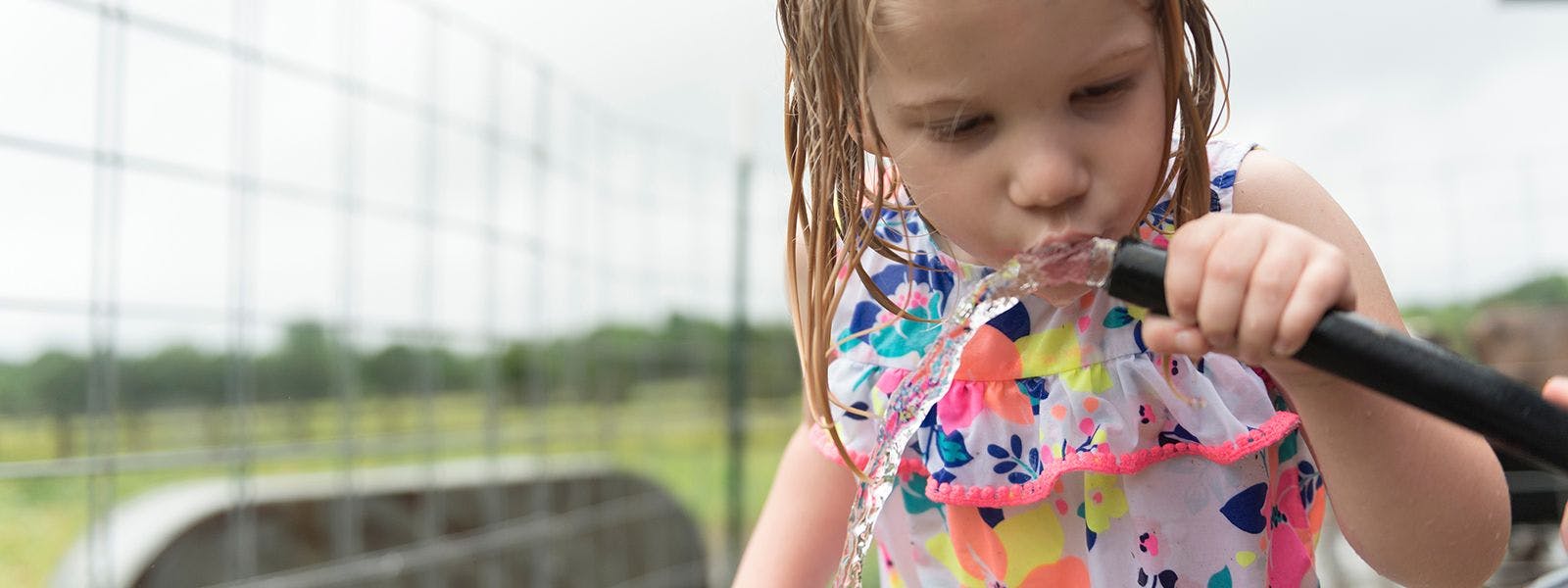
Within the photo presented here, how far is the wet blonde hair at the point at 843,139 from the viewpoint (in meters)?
0.80

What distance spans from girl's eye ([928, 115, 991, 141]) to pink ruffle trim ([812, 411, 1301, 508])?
0.28m

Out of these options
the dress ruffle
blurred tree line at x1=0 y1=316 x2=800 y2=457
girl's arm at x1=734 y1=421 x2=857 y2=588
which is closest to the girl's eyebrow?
the dress ruffle

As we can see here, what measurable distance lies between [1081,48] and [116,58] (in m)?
1.27

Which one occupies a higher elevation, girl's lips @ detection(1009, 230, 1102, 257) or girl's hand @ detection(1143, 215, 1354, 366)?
girl's lips @ detection(1009, 230, 1102, 257)

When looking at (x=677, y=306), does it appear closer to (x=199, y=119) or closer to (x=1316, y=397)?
(x=199, y=119)

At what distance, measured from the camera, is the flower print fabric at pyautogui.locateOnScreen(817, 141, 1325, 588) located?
0.93m

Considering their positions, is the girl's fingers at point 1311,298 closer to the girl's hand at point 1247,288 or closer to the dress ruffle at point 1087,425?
the girl's hand at point 1247,288

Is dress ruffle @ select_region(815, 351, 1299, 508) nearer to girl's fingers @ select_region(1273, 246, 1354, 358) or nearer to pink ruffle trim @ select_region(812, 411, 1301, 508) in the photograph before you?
pink ruffle trim @ select_region(812, 411, 1301, 508)

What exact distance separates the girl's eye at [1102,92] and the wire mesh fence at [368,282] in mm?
1218

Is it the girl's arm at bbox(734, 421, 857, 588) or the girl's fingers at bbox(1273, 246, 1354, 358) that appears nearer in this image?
the girl's fingers at bbox(1273, 246, 1354, 358)

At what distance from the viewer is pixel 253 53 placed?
175 cm

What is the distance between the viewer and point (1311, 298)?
23.1 inches

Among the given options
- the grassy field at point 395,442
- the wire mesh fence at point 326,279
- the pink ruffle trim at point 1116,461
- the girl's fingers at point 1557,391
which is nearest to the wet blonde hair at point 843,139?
the pink ruffle trim at point 1116,461

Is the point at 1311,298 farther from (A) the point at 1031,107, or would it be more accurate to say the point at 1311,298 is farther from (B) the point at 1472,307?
(B) the point at 1472,307
